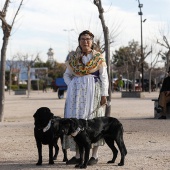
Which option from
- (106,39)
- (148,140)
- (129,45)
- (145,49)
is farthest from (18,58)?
(148,140)

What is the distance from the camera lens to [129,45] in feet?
270

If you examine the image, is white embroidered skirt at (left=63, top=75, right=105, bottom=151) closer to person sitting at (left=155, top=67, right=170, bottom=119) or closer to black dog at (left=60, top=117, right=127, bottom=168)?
black dog at (left=60, top=117, right=127, bottom=168)

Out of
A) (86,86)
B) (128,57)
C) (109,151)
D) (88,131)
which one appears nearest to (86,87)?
(86,86)

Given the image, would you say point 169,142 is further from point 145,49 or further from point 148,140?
point 145,49

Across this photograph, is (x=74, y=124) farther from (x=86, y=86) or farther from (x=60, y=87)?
(x=60, y=87)

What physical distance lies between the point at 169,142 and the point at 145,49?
53545 millimetres

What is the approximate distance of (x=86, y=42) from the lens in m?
8.67

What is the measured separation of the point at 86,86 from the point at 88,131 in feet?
2.76

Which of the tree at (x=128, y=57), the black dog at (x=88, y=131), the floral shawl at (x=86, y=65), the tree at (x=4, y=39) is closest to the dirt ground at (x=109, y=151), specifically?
the black dog at (x=88, y=131)

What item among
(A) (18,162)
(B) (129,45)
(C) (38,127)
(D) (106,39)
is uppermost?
(B) (129,45)

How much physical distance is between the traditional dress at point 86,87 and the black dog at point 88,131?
35 centimetres

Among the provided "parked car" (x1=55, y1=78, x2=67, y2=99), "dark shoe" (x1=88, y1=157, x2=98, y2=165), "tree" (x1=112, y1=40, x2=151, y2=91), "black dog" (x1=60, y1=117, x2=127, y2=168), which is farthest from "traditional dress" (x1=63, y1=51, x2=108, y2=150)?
"tree" (x1=112, y1=40, x2=151, y2=91)

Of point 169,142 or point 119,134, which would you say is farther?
point 169,142

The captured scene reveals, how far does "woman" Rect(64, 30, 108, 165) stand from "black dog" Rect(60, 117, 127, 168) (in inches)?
13.4
